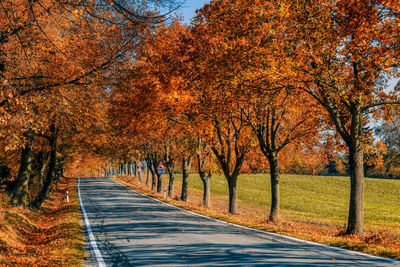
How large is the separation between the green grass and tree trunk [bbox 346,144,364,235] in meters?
A: 14.7

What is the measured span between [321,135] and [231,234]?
936cm

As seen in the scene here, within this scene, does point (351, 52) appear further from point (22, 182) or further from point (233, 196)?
point (22, 182)

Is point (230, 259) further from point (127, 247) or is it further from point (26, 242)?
point (26, 242)

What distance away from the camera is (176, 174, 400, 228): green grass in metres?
29.5

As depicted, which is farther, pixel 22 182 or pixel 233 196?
pixel 233 196

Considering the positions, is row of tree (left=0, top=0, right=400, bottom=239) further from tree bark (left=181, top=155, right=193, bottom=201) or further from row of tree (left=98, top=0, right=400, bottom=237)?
tree bark (left=181, top=155, right=193, bottom=201)

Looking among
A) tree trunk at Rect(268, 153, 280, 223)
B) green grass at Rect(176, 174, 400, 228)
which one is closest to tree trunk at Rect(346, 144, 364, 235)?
tree trunk at Rect(268, 153, 280, 223)

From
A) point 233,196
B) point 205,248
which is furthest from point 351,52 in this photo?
point 233,196

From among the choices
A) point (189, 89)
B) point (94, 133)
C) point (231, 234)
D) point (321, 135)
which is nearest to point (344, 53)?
point (231, 234)

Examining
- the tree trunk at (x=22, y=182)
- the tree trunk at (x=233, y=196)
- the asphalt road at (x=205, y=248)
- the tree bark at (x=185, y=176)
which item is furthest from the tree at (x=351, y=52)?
the tree bark at (x=185, y=176)

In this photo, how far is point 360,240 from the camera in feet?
32.2

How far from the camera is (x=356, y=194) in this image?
11086mm

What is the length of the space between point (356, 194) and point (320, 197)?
3593 cm

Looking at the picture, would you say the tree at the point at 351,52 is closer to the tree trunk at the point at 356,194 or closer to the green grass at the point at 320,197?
the tree trunk at the point at 356,194
